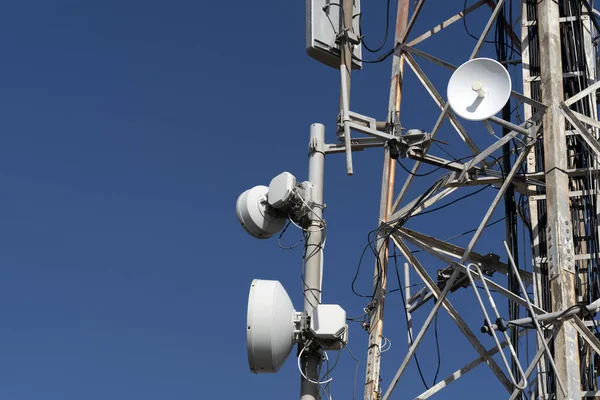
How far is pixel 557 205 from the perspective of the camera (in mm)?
13086

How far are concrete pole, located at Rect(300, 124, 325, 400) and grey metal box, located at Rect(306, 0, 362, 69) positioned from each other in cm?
119

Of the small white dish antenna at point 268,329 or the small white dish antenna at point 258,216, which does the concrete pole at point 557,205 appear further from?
the small white dish antenna at point 258,216

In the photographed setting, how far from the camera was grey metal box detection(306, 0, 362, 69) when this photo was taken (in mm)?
13984

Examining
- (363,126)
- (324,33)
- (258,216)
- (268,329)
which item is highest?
(324,33)

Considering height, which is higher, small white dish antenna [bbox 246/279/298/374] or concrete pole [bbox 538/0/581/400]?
concrete pole [bbox 538/0/581/400]

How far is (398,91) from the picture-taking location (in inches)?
631

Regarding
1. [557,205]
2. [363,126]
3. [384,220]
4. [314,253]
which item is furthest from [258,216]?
[557,205]

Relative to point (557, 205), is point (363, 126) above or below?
above

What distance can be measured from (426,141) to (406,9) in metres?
2.79

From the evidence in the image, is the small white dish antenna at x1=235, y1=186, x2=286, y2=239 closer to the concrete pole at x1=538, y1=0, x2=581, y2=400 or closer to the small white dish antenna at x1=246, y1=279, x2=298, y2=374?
the small white dish antenna at x1=246, y1=279, x2=298, y2=374

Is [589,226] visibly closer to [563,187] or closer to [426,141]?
[563,187]

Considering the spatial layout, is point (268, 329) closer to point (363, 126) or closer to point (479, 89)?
point (363, 126)

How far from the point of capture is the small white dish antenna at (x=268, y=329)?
11812 millimetres

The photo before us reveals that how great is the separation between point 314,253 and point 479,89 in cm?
260
